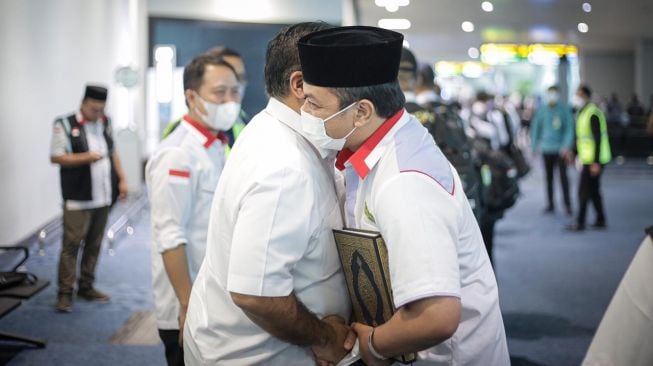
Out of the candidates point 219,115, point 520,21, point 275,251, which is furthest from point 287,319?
point 520,21

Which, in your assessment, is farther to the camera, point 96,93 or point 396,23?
point 396,23

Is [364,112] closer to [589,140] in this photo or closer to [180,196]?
[180,196]

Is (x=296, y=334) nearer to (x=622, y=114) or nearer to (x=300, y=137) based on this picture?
(x=300, y=137)

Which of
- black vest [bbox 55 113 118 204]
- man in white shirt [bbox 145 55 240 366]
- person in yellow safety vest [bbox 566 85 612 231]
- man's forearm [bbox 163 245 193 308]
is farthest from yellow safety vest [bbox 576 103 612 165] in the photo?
man's forearm [bbox 163 245 193 308]

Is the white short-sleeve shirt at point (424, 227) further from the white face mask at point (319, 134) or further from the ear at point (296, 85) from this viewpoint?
the ear at point (296, 85)

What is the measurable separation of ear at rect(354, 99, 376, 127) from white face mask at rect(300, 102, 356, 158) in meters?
0.03

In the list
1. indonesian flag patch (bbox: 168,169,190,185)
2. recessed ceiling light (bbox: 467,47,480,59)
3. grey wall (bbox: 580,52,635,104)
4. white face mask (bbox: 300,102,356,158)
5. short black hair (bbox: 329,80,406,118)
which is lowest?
indonesian flag patch (bbox: 168,169,190,185)

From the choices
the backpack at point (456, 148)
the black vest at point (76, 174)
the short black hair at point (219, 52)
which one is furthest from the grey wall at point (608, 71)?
the short black hair at point (219, 52)

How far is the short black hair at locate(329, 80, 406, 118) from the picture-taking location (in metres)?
1.84

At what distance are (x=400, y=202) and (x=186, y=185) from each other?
1320 millimetres

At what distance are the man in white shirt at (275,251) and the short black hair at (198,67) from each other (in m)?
1.18

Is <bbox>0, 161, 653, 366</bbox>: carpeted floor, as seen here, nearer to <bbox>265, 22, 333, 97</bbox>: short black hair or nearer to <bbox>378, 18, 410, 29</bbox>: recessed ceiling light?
<bbox>265, 22, 333, 97</bbox>: short black hair

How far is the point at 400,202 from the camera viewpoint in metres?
1.72

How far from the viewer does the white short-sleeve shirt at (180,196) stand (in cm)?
284
